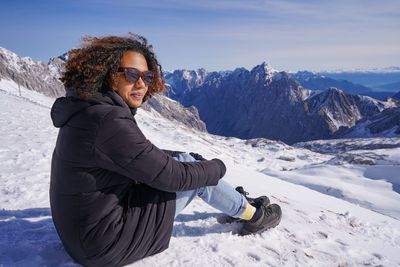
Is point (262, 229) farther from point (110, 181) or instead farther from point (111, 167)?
point (111, 167)

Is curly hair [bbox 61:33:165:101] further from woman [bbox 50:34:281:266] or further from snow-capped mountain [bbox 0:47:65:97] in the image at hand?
snow-capped mountain [bbox 0:47:65:97]

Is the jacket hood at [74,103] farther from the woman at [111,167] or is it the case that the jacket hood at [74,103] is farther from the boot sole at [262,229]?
the boot sole at [262,229]

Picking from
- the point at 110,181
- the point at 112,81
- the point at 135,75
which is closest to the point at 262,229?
the point at 110,181

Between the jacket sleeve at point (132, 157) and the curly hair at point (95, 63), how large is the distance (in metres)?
0.51

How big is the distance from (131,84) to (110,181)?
1.27m

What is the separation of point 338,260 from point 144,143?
4.42 meters

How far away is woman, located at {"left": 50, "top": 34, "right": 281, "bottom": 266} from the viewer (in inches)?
175

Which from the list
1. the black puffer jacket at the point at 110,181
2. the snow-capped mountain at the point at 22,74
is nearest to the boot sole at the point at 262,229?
the black puffer jacket at the point at 110,181

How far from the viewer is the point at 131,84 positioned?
5121 millimetres

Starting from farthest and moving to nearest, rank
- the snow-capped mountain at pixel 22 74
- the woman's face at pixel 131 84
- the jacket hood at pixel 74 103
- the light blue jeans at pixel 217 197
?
the snow-capped mountain at pixel 22 74 < the light blue jeans at pixel 217 197 < the woman's face at pixel 131 84 < the jacket hood at pixel 74 103

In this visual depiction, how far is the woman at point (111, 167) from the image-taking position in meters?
4.45

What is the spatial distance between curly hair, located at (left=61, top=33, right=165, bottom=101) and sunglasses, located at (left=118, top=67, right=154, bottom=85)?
16 cm

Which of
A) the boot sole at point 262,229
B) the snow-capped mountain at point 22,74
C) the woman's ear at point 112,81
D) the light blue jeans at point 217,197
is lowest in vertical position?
the snow-capped mountain at point 22,74

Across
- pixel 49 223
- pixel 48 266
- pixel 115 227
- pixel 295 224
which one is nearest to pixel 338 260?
pixel 295 224
